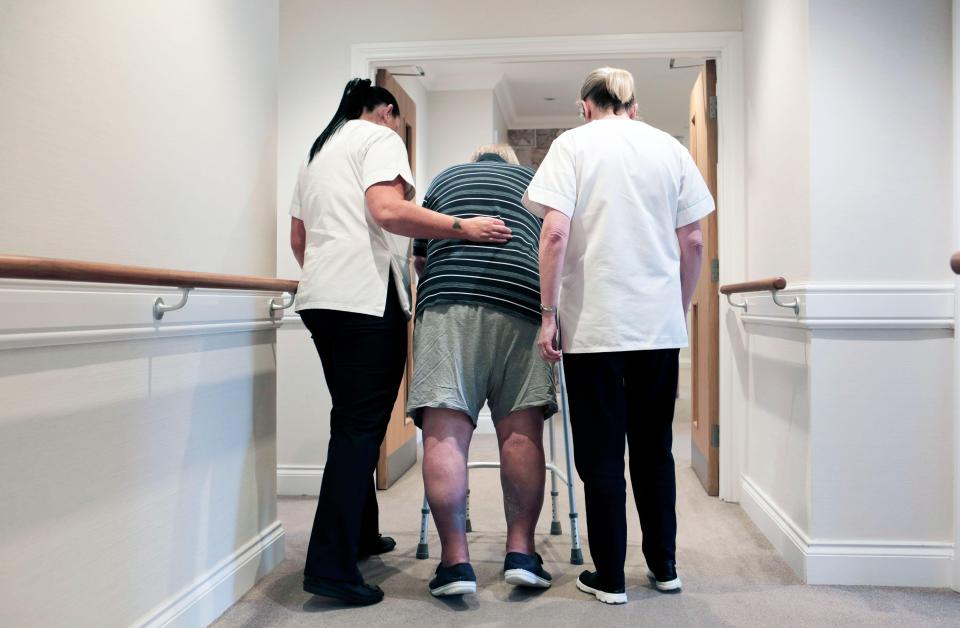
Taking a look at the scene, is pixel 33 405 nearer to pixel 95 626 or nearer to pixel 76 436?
pixel 76 436

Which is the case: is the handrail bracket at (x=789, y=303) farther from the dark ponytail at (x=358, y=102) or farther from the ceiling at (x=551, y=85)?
the ceiling at (x=551, y=85)

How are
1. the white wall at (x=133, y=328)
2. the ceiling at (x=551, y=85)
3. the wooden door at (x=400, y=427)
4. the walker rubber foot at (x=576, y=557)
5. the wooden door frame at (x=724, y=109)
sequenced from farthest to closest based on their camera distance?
1. the ceiling at (x=551, y=85)
2. the wooden door at (x=400, y=427)
3. the wooden door frame at (x=724, y=109)
4. the walker rubber foot at (x=576, y=557)
5. the white wall at (x=133, y=328)

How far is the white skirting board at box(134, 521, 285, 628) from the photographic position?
173 centimetres

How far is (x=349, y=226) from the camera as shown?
206 cm

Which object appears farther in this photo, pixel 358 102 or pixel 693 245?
pixel 358 102

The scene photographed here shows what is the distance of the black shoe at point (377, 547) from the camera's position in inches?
95.8

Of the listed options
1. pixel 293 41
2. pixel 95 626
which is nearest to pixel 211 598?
pixel 95 626

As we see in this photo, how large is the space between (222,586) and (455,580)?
0.60m

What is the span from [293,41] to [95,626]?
8.65 feet

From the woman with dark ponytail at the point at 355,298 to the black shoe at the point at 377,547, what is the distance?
353 millimetres

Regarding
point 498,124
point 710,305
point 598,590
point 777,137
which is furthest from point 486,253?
point 498,124

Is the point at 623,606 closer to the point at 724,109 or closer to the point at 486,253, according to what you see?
the point at 486,253

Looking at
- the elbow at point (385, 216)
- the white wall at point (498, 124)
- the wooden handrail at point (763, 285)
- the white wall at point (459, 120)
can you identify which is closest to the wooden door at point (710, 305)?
the wooden handrail at point (763, 285)

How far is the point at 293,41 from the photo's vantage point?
3395mm
